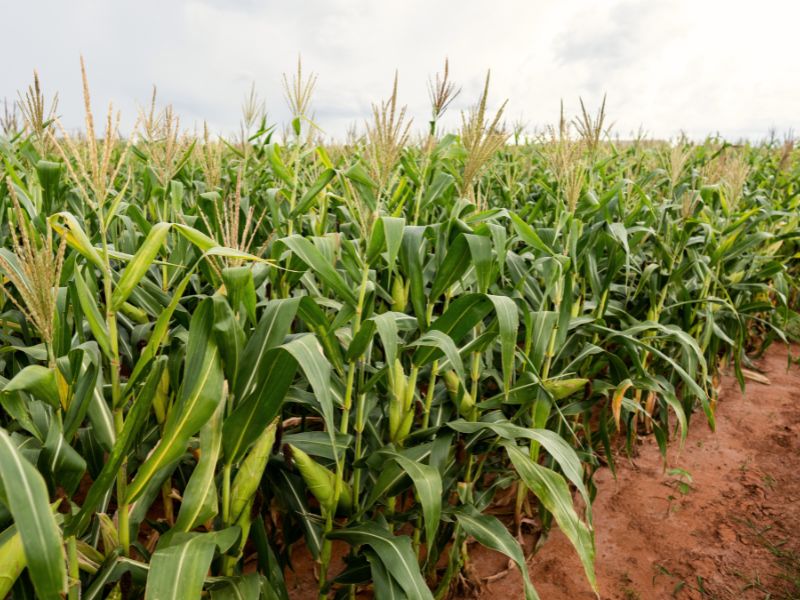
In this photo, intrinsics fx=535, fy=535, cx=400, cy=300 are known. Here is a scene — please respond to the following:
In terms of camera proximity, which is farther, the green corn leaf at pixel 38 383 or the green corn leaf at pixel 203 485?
the green corn leaf at pixel 203 485

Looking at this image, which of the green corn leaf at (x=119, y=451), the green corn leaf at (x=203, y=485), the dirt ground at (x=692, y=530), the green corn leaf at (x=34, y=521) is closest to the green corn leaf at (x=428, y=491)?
the green corn leaf at (x=203, y=485)

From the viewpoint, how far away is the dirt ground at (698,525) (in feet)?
7.84

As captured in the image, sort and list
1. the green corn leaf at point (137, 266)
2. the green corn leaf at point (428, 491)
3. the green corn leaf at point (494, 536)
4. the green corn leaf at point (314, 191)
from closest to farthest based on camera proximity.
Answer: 1. the green corn leaf at point (137, 266)
2. the green corn leaf at point (428, 491)
3. the green corn leaf at point (494, 536)
4. the green corn leaf at point (314, 191)

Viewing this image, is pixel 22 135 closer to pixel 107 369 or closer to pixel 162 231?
pixel 107 369

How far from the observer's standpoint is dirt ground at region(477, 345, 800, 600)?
239 centimetres

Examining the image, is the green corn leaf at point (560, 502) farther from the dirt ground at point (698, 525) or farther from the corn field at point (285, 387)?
the dirt ground at point (698, 525)

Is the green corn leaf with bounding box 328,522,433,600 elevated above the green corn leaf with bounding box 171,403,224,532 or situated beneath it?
situated beneath

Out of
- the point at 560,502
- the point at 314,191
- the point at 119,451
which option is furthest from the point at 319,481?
the point at 314,191

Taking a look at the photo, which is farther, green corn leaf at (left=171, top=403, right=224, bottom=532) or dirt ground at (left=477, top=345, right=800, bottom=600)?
dirt ground at (left=477, top=345, right=800, bottom=600)

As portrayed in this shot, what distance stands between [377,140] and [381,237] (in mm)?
526

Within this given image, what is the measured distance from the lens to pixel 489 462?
102 inches

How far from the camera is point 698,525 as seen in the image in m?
2.78

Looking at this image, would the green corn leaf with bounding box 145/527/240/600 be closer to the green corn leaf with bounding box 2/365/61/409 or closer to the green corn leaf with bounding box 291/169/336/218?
the green corn leaf with bounding box 2/365/61/409

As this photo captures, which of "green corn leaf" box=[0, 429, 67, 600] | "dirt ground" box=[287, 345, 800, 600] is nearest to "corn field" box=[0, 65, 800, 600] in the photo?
"green corn leaf" box=[0, 429, 67, 600]
